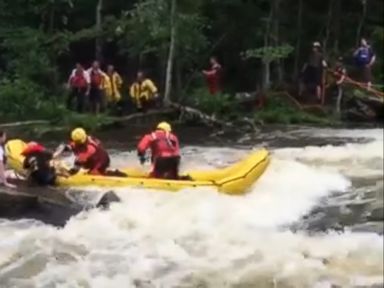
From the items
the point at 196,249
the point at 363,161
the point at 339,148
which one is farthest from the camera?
the point at 339,148

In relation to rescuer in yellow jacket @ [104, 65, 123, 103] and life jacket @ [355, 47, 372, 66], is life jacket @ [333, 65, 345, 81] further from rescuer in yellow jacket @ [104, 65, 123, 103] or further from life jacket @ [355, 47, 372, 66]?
rescuer in yellow jacket @ [104, 65, 123, 103]

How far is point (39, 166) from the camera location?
24.2ft

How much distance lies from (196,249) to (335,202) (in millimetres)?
2014

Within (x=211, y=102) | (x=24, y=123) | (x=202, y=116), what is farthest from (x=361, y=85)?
(x=24, y=123)

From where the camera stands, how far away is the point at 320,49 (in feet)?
44.1

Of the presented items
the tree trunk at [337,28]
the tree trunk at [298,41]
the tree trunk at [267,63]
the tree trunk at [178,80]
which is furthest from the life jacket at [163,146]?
the tree trunk at [337,28]

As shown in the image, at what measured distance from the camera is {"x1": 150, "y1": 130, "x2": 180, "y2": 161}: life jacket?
764 cm

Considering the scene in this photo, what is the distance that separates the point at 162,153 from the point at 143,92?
12.4 feet

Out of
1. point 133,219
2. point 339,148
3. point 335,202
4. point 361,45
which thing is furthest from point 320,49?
point 133,219

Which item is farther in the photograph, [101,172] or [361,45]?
[361,45]

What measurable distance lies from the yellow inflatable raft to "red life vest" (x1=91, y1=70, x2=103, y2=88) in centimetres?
156

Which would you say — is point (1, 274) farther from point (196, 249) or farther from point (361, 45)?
point (361, 45)

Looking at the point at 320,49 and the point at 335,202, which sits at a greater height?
the point at 320,49

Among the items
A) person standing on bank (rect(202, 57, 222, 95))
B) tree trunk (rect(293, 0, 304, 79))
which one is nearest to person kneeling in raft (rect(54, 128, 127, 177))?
person standing on bank (rect(202, 57, 222, 95))
